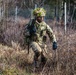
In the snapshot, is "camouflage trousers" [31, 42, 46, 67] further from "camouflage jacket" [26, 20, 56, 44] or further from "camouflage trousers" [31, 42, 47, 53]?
"camouflage jacket" [26, 20, 56, 44]

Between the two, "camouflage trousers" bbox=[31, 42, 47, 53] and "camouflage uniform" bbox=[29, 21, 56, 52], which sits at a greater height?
"camouflage uniform" bbox=[29, 21, 56, 52]

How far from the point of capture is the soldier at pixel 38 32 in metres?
→ 7.32

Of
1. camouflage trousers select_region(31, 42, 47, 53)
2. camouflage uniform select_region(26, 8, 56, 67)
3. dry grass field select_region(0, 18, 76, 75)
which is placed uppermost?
camouflage uniform select_region(26, 8, 56, 67)

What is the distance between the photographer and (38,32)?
748 cm

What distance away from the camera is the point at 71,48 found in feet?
24.2

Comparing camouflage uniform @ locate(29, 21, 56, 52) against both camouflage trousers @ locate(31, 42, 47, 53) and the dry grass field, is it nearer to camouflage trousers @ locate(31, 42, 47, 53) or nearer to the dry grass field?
camouflage trousers @ locate(31, 42, 47, 53)

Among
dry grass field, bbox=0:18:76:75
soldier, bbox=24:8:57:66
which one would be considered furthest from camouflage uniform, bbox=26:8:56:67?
dry grass field, bbox=0:18:76:75

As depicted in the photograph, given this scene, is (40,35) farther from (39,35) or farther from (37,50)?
(37,50)

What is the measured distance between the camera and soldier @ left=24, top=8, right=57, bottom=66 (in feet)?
24.0

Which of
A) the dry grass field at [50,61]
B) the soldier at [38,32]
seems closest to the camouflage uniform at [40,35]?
the soldier at [38,32]

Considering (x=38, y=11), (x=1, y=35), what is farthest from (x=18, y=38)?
(x=38, y=11)

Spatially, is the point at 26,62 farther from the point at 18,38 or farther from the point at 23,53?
the point at 18,38

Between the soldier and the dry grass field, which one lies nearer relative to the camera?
the dry grass field


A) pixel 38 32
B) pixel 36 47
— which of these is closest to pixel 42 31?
pixel 38 32
